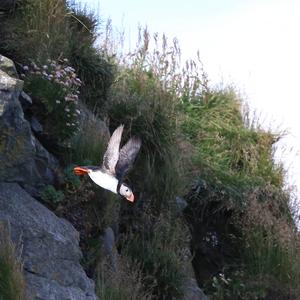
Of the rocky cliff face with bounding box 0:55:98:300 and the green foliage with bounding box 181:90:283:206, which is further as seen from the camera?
the green foliage with bounding box 181:90:283:206

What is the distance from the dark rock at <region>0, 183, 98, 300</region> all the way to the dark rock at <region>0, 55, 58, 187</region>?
14 centimetres

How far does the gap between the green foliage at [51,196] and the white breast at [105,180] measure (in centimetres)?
74

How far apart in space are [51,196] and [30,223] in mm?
772

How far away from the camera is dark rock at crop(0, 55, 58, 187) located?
663 cm

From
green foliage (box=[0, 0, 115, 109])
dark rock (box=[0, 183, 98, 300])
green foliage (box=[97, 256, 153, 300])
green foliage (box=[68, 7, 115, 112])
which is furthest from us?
green foliage (box=[68, 7, 115, 112])

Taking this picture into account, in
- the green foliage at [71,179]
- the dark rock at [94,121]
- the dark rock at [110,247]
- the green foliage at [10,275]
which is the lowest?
the green foliage at [10,275]

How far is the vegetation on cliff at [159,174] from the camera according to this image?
7.84 meters

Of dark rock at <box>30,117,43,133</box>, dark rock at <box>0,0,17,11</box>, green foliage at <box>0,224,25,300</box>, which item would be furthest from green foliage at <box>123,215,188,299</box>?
dark rock at <box>0,0,17,11</box>

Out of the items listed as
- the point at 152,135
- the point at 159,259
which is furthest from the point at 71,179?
the point at 152,135

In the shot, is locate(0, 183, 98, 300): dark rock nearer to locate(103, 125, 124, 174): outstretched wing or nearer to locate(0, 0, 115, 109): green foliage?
locate(103, 125, 124, 174): outstretched wing

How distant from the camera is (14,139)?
22.3ft

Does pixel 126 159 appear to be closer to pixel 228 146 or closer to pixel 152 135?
Answer: pixel 152 135

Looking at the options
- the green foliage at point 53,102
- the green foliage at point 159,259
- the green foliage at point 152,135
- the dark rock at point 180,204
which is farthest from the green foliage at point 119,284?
the dark rock at point 180,204

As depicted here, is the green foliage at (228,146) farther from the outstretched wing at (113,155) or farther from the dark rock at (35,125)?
the outstretched wing at (113,155)
